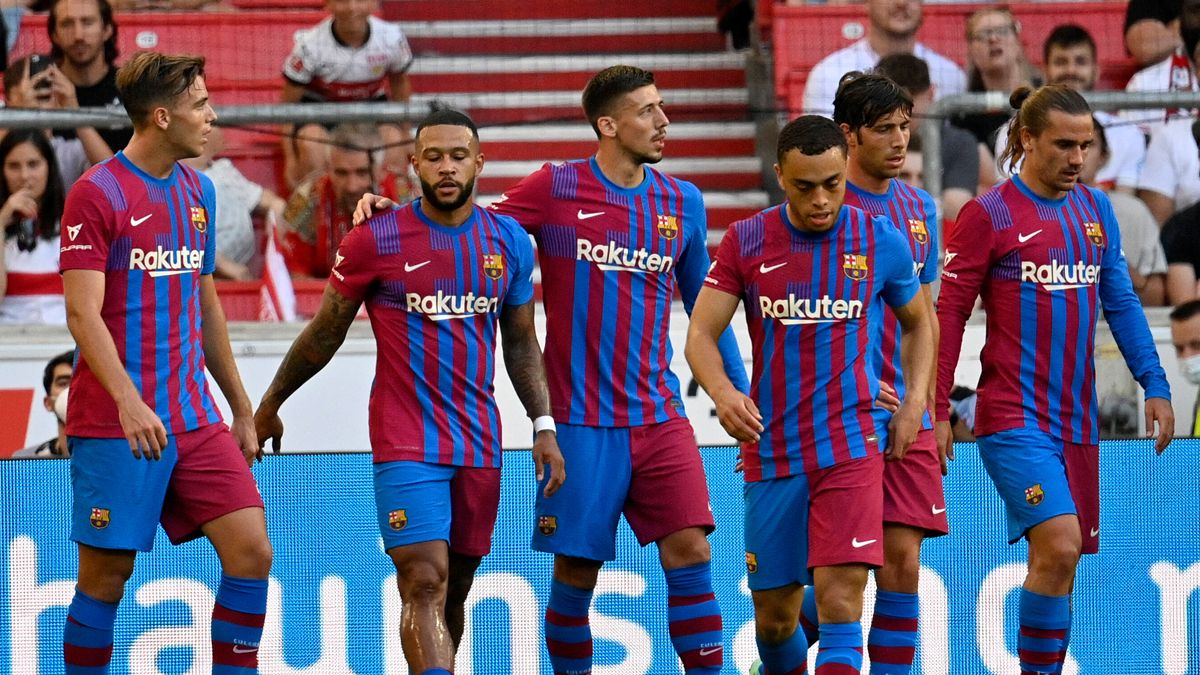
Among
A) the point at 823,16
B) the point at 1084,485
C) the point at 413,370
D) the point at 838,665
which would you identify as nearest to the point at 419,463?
the point at 413,370

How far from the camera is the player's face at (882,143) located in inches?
257

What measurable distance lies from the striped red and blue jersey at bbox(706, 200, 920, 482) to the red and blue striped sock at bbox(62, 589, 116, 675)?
86.6 inches

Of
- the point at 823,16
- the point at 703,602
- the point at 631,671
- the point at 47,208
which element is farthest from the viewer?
the point at 823,16

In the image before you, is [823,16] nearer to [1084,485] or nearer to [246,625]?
[1084,485]

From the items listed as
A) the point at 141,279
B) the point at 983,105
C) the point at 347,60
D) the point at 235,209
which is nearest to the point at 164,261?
the point at 141,279

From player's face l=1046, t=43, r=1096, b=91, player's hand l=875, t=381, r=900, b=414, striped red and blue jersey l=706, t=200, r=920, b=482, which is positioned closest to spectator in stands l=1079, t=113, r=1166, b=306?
player's face l=1046, t=43, r=1096, b=91

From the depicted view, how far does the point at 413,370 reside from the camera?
20.3 feet

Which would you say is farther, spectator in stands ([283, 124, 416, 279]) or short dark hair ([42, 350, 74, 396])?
spectator in stands ([283, 124, 416, 279])

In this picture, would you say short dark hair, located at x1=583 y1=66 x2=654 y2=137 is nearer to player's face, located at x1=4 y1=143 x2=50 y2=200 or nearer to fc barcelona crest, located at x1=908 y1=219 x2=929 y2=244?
fc barcelona crest, located at x1=908 y1=219 x2=929 y2=244

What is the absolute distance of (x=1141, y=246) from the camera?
9867 millimetres

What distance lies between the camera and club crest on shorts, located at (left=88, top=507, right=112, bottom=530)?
19.9 feet

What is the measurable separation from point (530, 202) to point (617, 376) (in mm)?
688

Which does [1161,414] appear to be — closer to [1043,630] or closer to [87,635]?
[1043,630]

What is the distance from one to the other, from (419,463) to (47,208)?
4.43 meters
